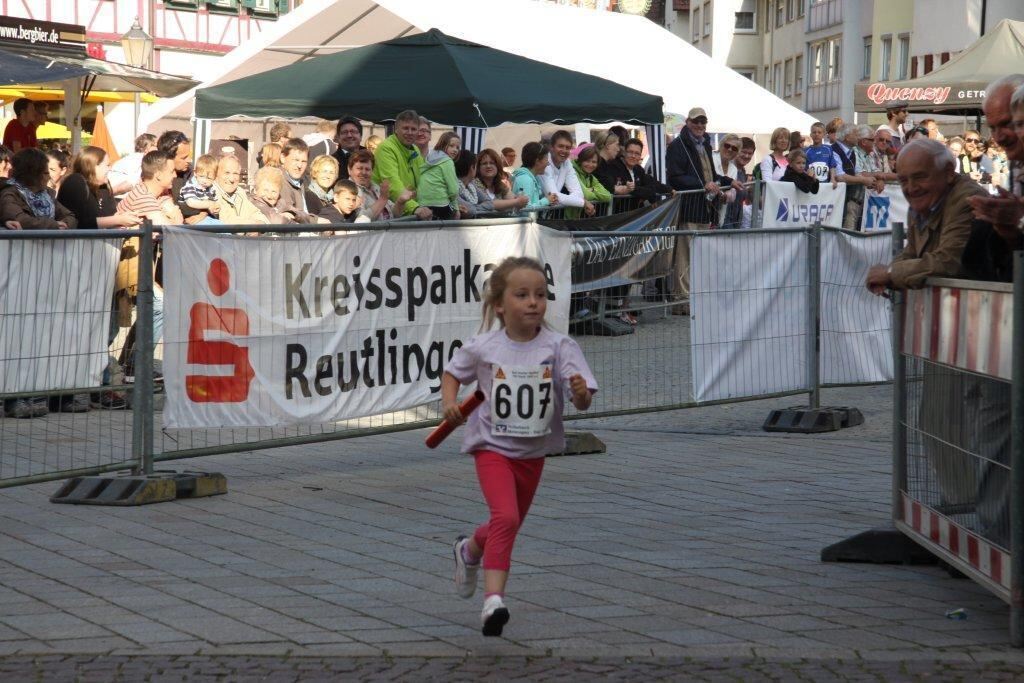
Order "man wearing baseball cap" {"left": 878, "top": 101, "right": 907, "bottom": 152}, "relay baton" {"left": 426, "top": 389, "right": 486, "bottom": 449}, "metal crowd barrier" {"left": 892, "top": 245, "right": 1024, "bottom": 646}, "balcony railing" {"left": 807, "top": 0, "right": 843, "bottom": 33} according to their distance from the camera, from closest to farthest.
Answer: "metal crowd barrier" {"left": 892, "top": 245, "right": 1024, "bottom": 646} < "relay baton" {"left": 426, "top": 389, "right": 486, "bottom": 449} < "man wearing baseball cap" {"left": 878, "top": 101, "right": 907, "bottom": 152} < "balcony railing" {"left": 807, "top": 0, "right": 843, "bottom": 33}

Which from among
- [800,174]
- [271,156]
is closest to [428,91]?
[271,156]

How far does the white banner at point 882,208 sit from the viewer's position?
66.6 feet

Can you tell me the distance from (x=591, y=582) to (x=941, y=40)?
57.7 meters

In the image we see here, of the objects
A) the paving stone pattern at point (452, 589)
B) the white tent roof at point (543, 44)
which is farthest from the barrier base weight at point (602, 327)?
the white tent roof at point (543, 44)

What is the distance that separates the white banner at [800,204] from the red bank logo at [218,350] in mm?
10821

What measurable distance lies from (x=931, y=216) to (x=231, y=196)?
286 inches

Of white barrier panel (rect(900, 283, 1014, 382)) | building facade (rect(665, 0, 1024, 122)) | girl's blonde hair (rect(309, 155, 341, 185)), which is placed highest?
building facade (rect(665, 0, 1024, 122))

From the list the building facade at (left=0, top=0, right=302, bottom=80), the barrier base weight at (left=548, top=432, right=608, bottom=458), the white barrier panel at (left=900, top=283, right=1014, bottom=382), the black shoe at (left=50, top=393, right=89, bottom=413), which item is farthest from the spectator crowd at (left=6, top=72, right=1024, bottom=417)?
the building facade at (left=0, top=0, right=302, bottom=80)

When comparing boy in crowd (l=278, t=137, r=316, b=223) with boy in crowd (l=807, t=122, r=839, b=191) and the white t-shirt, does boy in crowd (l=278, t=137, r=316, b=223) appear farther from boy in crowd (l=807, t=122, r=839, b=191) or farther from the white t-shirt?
boy in crowd (l=807, t=122, r=839, b=191)

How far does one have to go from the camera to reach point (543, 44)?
2416 centimetres

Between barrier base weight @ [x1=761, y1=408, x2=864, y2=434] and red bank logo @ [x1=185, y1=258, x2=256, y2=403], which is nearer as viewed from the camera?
red bank logo @ [x1=185, y1=258, x2=256, y2=403]

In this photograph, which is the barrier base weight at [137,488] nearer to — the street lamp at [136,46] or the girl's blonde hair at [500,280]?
the girl's blonde hair at [500,280]

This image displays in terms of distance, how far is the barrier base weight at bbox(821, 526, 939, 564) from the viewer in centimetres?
719

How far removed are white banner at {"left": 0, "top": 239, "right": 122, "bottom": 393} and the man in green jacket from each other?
5.94m
